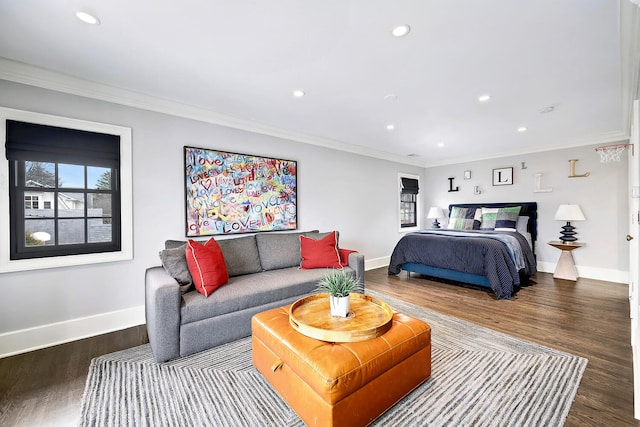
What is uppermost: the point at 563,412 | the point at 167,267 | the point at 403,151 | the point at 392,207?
the point at 403,151

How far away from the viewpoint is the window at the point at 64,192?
2.34 metres

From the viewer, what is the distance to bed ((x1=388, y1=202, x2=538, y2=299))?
3.69m

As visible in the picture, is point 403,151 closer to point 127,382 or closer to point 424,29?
point 424,29

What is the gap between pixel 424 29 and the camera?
1.88 meters

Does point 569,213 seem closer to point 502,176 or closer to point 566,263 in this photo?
point 566,263

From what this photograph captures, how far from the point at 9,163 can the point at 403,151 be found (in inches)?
212

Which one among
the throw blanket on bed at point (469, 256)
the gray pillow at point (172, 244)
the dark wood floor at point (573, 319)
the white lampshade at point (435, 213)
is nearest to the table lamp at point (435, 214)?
the white lampshade at point (435, 213)

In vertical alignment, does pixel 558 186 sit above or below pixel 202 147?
below

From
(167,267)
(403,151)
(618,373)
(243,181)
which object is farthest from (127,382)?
(403,151)

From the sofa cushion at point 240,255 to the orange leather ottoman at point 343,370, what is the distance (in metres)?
1.26

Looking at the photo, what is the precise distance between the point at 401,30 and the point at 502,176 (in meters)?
4.83

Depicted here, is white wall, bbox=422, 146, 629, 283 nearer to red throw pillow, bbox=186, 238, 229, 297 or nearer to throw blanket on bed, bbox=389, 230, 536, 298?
throw blanket on bed, bbox=389, 230, 536, 298

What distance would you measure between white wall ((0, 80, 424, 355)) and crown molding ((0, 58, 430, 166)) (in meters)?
0.06

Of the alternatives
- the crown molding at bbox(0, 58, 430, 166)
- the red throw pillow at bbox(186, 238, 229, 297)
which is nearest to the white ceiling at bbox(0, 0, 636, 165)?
the crown molding at bbox(0, 58, 430, 166)
